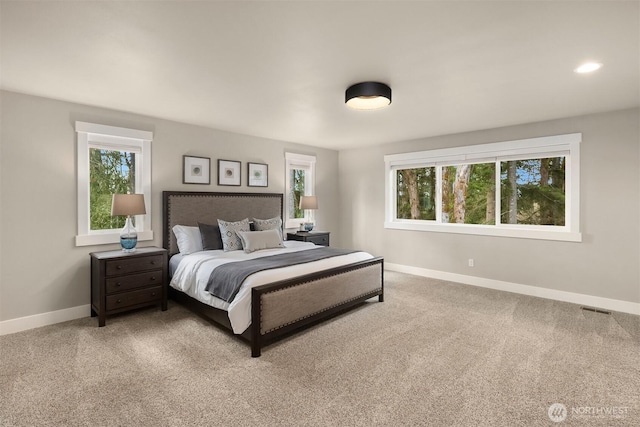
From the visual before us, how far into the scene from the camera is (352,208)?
656 cm

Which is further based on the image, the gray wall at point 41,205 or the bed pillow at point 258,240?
the bed pillow at point 258,240

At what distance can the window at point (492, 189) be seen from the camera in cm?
427

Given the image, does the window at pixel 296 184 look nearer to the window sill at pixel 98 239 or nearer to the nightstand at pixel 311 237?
the nightstand at pixel 311 237

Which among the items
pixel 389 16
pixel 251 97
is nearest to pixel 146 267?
pixel 251 97

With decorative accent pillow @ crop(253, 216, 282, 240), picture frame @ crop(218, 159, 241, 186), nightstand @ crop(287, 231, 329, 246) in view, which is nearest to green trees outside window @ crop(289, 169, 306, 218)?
nightstand @ crop(287, 231, 329, 246)

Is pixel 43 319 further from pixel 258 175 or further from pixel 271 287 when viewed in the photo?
pixel 258 175

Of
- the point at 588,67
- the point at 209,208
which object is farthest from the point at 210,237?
the point at 588,67

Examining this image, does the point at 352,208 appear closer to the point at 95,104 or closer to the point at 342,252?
the point at 342,252

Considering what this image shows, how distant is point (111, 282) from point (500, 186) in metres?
5.11

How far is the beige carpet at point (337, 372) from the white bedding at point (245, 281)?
0.32 m

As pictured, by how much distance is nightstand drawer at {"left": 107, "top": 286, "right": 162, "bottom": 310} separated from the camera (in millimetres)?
3400

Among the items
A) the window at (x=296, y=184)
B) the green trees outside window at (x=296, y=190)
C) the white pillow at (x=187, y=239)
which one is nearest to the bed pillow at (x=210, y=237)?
the white pillow at (x=187, y=239)
